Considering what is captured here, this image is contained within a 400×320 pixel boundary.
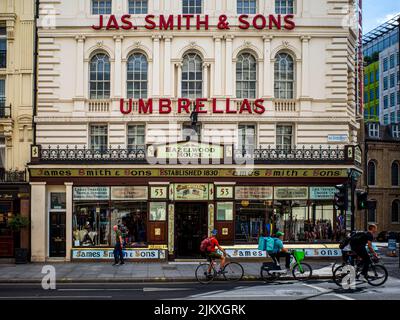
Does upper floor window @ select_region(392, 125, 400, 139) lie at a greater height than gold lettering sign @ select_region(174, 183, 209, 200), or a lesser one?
greater

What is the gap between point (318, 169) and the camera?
90.0 feet

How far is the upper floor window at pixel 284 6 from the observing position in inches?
1153

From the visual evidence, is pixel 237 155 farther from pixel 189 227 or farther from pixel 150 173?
pixel 150 173

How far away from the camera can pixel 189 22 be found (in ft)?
93.8

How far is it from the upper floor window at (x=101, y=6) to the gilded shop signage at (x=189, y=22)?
1.98 feet

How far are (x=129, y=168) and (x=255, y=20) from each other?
9.80 meters

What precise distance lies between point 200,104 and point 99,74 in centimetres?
541

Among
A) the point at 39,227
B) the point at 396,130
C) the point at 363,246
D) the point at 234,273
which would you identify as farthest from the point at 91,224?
the point at 396,130

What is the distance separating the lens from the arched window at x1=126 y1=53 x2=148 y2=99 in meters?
29.0

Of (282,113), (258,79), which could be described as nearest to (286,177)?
(282,113)

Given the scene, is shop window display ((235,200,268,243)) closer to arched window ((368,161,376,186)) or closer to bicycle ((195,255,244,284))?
bicycle ((195,255,244,284))

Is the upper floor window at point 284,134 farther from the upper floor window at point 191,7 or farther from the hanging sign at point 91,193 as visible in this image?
the hanging sign at point 91,193

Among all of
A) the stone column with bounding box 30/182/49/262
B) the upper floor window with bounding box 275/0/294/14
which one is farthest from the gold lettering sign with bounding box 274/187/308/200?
the stone column with bounding box 30/182/49/262

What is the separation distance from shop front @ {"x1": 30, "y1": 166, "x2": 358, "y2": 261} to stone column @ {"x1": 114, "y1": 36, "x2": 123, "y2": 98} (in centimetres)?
425
